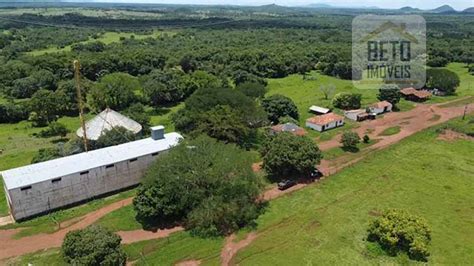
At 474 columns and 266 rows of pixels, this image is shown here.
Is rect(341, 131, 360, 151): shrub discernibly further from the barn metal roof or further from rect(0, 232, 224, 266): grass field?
rect(0, 232, 224, 266): grass field

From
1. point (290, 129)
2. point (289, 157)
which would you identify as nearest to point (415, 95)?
point (290, 129)

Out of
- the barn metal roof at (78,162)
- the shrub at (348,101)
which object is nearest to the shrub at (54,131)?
the barn metal roof at (78,162)

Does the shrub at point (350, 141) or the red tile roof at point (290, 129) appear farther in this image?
the red tile roof at point (290, 129)

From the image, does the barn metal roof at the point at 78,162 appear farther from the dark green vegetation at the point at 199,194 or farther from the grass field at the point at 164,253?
the grass field at the point at 164,253

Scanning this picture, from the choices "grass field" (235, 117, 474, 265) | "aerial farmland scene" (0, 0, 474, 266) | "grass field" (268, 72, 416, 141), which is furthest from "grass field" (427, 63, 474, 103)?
"grass field" (235, 117, 474, 265)

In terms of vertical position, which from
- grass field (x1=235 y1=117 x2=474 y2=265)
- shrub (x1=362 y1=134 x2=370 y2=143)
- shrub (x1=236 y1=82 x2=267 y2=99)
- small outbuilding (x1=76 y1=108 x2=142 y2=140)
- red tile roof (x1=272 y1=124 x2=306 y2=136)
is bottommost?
grass field (x1=235 y1=117 x2=474 y2=265)

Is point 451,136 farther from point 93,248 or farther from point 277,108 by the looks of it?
point 93,248
